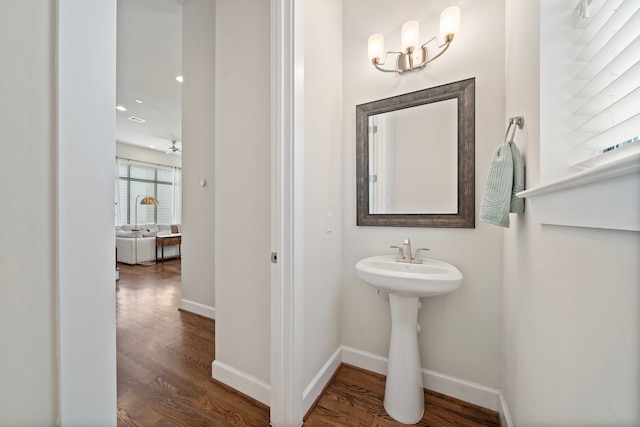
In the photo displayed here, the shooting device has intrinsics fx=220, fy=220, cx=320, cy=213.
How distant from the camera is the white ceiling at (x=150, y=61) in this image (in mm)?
2273

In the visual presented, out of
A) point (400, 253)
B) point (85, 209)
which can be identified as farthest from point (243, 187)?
point (400, 253)

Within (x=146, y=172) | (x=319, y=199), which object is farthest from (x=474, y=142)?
(x=146, y=172)

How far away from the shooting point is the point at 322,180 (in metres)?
1.40

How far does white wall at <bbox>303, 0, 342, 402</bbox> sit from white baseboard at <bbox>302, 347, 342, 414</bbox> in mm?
31

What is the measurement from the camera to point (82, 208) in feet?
1.37

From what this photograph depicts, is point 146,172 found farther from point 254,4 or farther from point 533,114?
point 533,114

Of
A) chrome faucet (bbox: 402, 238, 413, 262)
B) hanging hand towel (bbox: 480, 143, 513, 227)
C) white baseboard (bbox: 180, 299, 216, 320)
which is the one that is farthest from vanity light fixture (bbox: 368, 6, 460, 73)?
white baseboard (bbox: 180, 299, 216, 320)

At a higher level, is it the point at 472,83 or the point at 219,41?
the point at 219,41

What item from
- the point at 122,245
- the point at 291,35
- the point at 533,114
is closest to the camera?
the point at 533,114

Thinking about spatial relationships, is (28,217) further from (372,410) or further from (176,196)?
(176,196)

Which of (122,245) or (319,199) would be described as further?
(122,245)

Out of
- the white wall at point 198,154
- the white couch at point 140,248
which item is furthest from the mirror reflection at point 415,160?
the white couch at point 140,248

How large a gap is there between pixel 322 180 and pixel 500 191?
89cm

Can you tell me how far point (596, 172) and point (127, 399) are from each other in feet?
7.22
